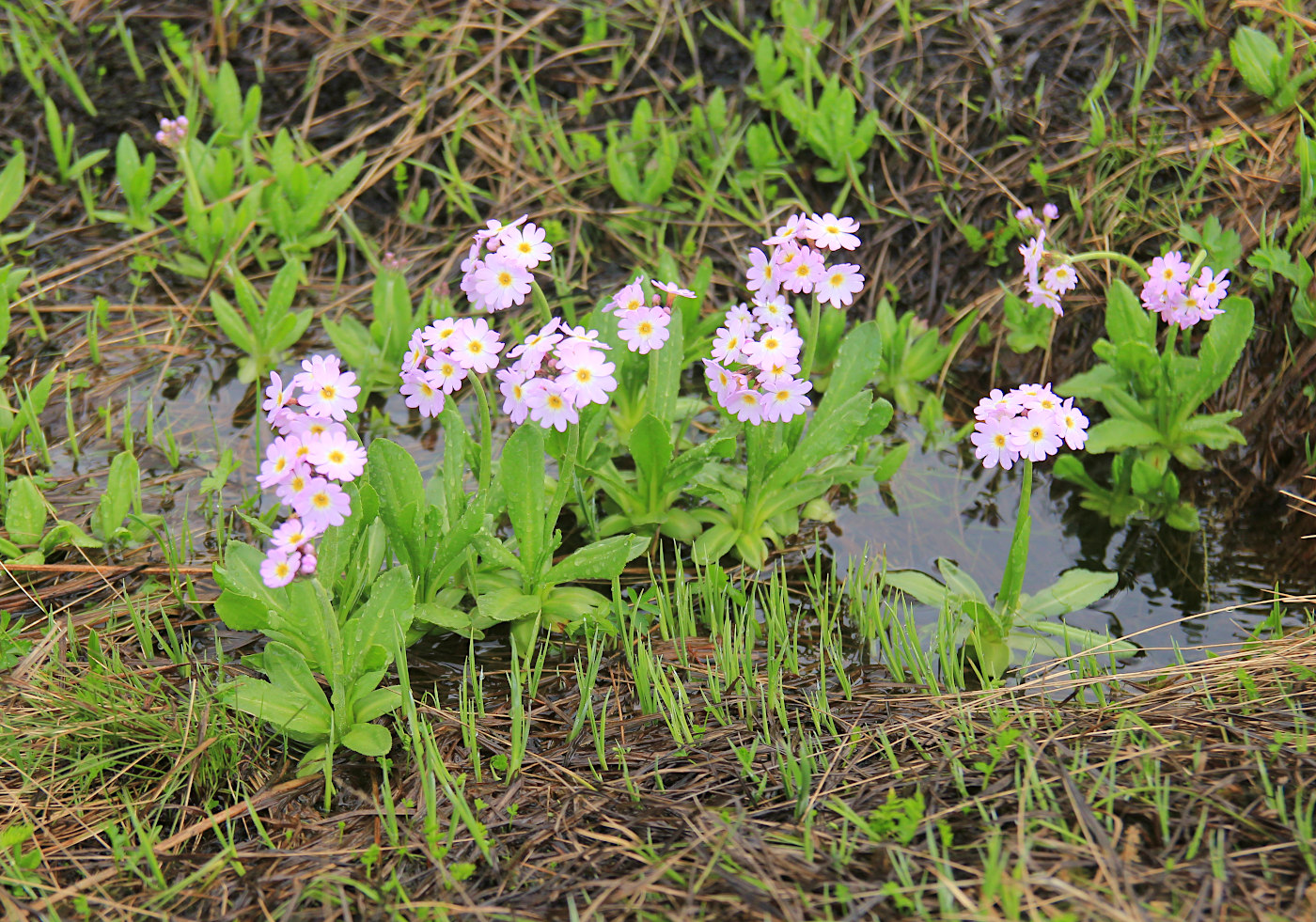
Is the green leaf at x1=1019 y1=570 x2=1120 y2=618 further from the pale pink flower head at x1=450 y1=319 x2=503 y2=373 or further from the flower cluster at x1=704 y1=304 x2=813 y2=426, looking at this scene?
the pale pink flower head at x1=450 y1=319 x2=503 y2=373

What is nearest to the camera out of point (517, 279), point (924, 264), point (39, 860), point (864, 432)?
point (39, 860)

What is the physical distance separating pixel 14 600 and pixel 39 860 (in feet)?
3.38

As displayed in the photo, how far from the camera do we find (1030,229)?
141 inches

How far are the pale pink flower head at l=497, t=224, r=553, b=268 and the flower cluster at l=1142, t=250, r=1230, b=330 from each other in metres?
1.66

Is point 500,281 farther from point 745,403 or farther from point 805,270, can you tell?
point 805,270

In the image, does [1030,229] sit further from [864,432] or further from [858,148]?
[864,432]

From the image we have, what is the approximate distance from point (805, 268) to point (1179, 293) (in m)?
1.08

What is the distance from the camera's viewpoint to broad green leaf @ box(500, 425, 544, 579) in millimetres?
2486

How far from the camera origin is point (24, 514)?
2797 millimetres

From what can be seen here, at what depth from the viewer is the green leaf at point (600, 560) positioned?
8.50 ft

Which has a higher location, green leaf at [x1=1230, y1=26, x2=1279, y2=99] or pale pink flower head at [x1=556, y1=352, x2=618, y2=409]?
green leaf at [x1=1230, y1=26, x2=1279, y2=99]

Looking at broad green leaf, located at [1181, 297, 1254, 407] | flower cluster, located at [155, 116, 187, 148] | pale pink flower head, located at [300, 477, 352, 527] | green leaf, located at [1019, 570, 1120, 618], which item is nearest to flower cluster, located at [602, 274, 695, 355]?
pale pink flower head, located at [300, 477, 352, 527]

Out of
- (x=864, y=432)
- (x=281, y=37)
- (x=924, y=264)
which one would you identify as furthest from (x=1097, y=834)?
(x=281, y=37)

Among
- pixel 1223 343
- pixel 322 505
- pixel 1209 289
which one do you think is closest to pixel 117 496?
pixel 322 505
